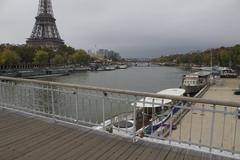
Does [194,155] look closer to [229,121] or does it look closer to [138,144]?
[138,144]

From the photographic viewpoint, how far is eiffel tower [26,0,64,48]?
307 ft

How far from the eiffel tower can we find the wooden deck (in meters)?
93.4

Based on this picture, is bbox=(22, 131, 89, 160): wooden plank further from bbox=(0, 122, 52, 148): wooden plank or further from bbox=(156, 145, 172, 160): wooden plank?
bbox=(156, 145, 172, 160): wooden plank

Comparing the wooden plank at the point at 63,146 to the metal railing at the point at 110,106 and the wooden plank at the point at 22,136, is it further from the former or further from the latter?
the wooden plank at the point at 22,136

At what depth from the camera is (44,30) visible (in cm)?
9544

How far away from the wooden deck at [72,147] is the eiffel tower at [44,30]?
93418 millimetres

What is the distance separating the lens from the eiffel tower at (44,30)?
307ft

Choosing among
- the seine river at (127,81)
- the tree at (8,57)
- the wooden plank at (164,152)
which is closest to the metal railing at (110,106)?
the wooden plank at (164,152)

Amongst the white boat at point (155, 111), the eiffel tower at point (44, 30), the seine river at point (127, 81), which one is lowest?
the seine river at point (127, 81)

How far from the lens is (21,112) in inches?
252

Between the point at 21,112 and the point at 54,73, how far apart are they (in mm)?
62555

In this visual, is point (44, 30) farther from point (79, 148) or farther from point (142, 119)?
point (79, 148)

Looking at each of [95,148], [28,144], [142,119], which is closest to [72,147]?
[95,148]

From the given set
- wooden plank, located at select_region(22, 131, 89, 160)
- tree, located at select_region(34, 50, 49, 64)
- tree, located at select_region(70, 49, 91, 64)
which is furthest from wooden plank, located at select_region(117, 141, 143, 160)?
tree, located at select_region(70, 49, 91, 64)
